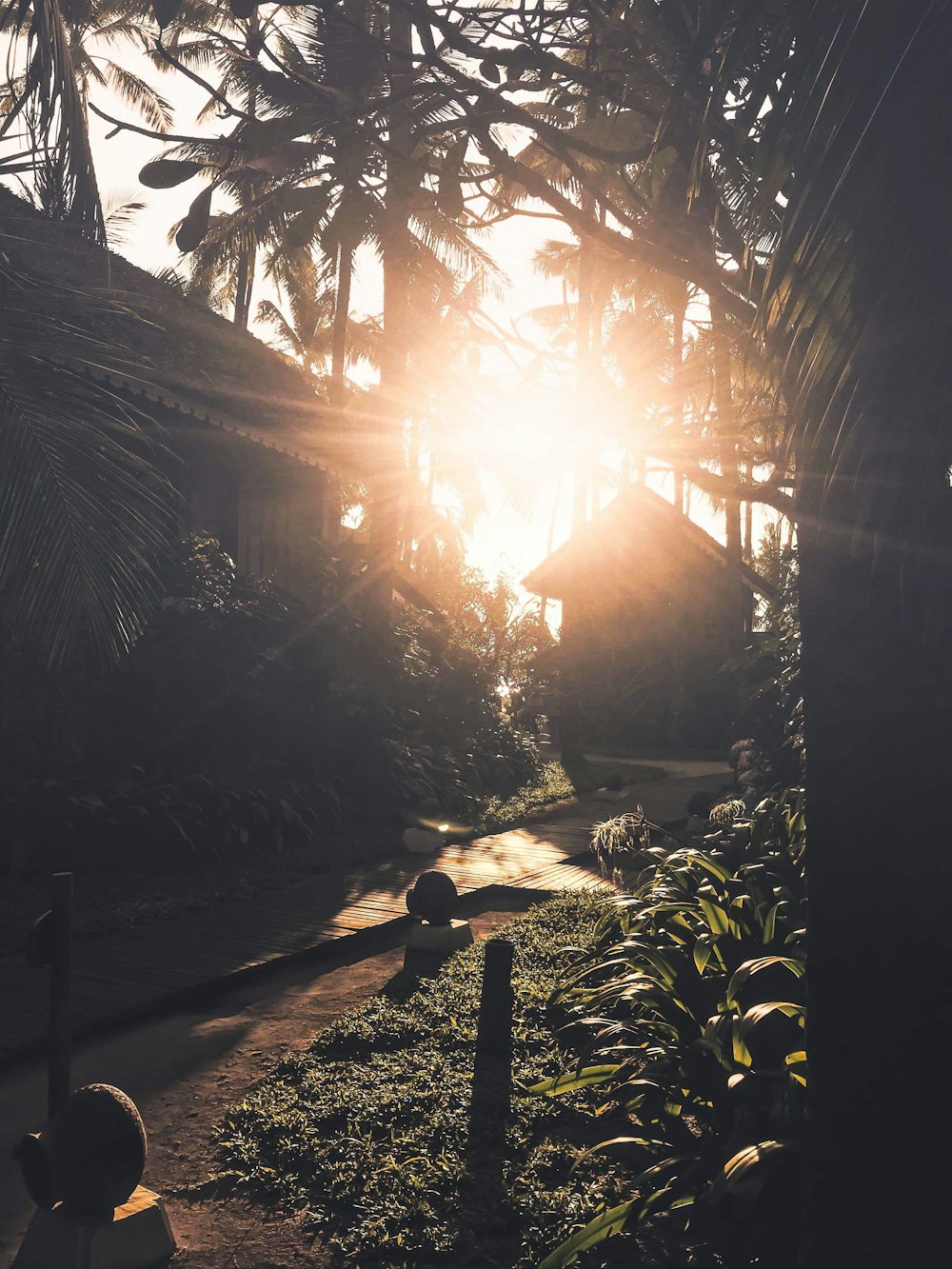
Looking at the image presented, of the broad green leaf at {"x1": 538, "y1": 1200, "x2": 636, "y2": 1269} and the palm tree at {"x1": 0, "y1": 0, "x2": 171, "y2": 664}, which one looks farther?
the palm tree at {"x1": 0, "y1": 0, "x2": 171, "y2": 664}

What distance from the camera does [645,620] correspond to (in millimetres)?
24156

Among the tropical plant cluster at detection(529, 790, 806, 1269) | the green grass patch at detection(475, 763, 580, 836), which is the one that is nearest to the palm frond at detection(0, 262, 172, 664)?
the tropical plant cluster at detection(529, 790, 806, 1269)

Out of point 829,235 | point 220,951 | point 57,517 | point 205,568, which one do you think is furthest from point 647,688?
point 829,235

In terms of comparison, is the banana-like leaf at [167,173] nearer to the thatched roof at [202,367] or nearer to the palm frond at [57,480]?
the palm frond at [57,480]

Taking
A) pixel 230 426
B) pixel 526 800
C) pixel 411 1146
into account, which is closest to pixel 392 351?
pixel 230 426

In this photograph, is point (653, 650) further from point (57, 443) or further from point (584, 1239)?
point (584, 1239)

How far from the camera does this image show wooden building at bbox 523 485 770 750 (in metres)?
22.9

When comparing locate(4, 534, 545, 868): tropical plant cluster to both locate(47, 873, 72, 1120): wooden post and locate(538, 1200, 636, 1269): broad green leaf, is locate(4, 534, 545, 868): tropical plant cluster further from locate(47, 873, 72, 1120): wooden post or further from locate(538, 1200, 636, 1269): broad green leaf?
locate(538, 1200, 636, 1269): broad green leaf

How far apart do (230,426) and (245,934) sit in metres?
7.41

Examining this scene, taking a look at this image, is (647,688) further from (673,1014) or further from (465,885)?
(673,1014)

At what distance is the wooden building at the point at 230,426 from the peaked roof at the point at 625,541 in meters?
7.15

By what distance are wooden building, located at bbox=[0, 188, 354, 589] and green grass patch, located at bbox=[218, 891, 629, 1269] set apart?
755 centimetres

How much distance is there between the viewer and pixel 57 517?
507cm

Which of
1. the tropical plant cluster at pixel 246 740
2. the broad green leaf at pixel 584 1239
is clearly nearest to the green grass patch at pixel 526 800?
the tropical plant cluster at pixel 246 740
